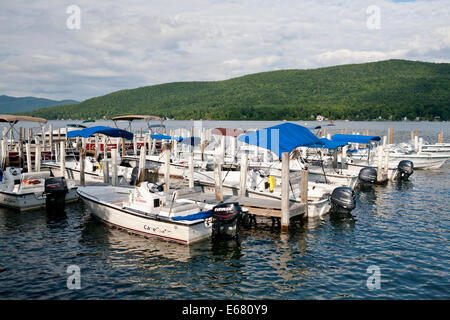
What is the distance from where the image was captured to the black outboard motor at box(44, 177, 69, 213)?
1816 cm

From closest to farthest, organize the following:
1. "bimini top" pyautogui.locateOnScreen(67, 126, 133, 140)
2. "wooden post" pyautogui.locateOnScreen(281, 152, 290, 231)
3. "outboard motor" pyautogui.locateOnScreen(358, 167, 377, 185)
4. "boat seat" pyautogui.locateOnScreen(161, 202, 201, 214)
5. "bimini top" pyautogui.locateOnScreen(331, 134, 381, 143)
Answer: "boat seat" pyautogui.locateOnScreen(161, 202, 201, 214) < "wooden post" pyautogui.locateOnScreen(281, 152, 290, 231) < "bimini top" pyautogui.locateOnScreen(67, 126, 133, 140) < "outboard motor" pyautogui.locateOnScreen(358, 167, 377, 185) < "bimini top" pyautogui.locateOnScreen(331, 134, 381, 143)

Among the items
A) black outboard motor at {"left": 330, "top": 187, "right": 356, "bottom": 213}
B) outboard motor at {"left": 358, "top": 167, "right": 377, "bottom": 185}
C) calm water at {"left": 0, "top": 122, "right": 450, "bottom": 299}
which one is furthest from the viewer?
outboard motor at {"left": 358, "top": 167, "right": 377, "bottom": 185}

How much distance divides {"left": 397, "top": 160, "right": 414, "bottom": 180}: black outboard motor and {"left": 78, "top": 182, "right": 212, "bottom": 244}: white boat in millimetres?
19999

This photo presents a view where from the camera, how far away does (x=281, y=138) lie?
1717 centimetres

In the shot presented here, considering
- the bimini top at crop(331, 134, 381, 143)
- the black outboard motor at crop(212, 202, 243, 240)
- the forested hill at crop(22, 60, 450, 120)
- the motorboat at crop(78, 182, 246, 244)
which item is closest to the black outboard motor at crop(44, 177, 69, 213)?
the motorboat at crop(78, 182, 246, 244)

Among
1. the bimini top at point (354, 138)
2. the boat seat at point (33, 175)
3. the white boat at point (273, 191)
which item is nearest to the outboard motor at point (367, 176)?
the bimini top at point (354, 138)

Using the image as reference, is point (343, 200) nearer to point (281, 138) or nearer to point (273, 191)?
point (273, 191)

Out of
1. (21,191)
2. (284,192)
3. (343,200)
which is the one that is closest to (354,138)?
(343,200)

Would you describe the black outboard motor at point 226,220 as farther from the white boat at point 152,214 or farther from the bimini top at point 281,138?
the bimini top at point 281,138

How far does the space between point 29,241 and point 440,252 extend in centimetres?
1630

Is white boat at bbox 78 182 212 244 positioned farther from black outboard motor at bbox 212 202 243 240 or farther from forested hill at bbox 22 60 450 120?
forested hill at bbox 22 60 450 120

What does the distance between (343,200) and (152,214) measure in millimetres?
9630

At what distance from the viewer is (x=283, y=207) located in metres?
15.3

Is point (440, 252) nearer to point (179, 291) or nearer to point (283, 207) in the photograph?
point (283, 207)
